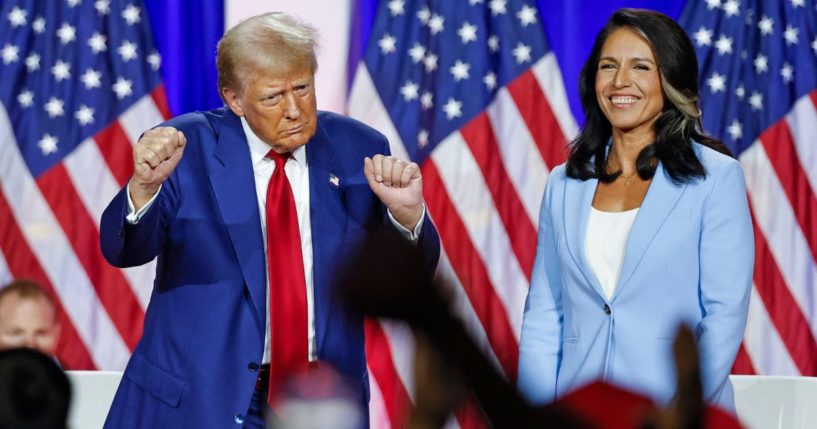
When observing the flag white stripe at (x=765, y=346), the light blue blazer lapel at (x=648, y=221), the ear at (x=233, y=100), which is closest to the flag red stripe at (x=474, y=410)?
the light blue blazer lapel at (x=648, y=221)

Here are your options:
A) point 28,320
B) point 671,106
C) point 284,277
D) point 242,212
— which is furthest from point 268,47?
point 28,320

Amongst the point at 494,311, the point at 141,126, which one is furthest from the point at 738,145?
the point at 141,126

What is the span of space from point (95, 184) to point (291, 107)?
6.04 ft

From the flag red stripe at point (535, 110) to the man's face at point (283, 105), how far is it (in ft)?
5.69

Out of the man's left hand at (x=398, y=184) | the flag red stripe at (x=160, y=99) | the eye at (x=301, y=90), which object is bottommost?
the flag red stripe at (x=160, y=99)

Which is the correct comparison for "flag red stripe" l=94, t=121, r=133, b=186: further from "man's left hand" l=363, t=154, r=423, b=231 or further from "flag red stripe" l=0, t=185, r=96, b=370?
"man's left hand" l=363, t=154, r=423, b=231

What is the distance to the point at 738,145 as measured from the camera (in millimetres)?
3639

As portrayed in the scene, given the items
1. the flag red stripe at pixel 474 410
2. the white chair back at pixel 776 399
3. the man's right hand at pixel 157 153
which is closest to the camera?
the flag red stripe at pixel 474 410

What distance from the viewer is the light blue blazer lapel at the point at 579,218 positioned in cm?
201

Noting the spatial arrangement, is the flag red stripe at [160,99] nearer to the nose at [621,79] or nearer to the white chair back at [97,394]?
the white chair back at [97,394]

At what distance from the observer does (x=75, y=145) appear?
3.61 metres

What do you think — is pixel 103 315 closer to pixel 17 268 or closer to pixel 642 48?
pixel 17 268

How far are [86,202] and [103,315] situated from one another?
0.38 metres

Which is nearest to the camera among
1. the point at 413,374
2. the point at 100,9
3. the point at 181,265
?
the point at 413,374
